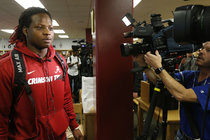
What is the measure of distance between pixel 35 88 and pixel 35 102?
0.08m

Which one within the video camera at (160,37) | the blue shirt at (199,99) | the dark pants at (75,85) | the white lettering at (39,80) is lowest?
the dark pants at (75,85)

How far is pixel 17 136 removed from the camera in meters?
0.78

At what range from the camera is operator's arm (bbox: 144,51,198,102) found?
2.84 feet

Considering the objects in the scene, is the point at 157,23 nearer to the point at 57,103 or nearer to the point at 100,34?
the point at 100,34

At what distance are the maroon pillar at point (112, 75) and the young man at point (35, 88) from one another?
0.50 m

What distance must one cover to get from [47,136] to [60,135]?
4.0 inches

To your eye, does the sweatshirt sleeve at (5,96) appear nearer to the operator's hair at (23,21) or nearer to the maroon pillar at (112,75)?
the operator's hair at (23,21)

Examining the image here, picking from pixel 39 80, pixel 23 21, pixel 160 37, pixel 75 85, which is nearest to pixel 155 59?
pixel 160 37

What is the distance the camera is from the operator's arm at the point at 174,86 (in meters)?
0.87

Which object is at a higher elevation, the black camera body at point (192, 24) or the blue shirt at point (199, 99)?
the black camera body at point (192, 24)

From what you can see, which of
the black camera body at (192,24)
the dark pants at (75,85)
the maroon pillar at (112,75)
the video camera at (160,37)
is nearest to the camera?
the black camera body at (192,24)

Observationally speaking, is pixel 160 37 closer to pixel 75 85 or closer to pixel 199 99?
pixel 199 99

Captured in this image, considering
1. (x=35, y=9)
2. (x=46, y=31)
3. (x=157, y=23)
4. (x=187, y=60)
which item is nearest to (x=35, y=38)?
(x=46, y=31)

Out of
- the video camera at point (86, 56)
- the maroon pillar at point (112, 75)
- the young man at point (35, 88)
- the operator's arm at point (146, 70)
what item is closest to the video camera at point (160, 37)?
the operator's arm at point (146, 70)
